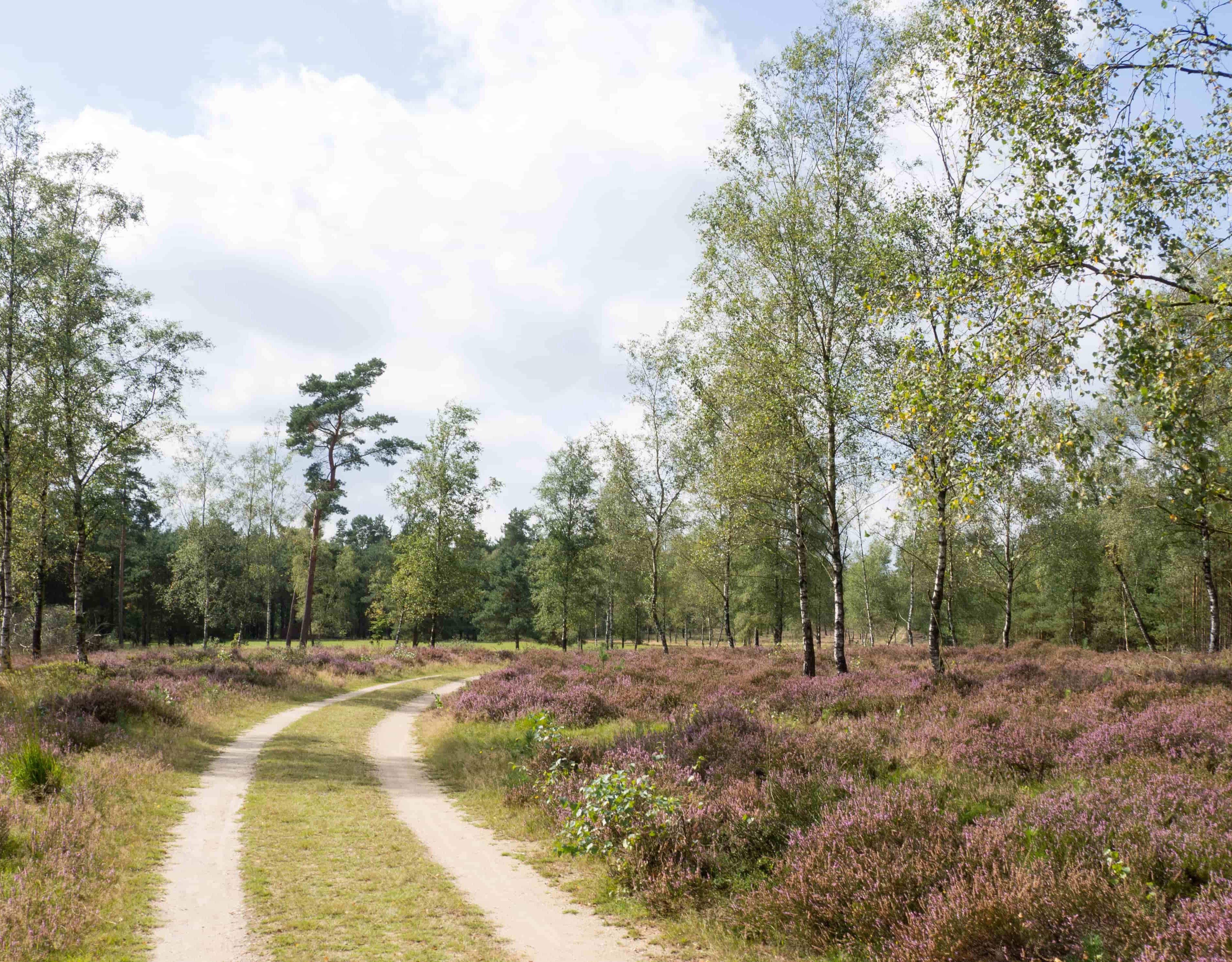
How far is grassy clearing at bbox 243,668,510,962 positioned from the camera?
6.04 meters

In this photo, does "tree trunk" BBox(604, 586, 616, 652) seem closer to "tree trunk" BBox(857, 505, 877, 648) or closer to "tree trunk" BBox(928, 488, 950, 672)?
"tree trunk" BBox(857, 505, 877, 648)

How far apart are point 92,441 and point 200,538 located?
26.1 m

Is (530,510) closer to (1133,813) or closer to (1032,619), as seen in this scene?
(1133,813)

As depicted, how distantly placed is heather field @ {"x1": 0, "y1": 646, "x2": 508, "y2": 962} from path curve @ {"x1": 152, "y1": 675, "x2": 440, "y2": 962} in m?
0.19

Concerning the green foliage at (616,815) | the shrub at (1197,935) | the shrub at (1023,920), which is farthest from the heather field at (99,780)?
the shrub at (1197,935)

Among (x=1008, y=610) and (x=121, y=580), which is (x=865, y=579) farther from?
(x=121, y=580)

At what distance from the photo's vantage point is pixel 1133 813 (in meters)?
6.28

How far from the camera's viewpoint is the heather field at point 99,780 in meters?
6.09

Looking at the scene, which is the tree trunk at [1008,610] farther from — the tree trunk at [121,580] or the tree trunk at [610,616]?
the tree trunk at [121,580]

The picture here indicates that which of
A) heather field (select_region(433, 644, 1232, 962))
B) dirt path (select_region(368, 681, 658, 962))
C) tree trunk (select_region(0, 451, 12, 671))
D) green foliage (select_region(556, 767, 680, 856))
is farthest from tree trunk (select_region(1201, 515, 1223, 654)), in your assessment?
tree trunk (select_region(0, 451, 12, 671))

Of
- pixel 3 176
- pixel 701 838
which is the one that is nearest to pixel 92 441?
pixel 3 176

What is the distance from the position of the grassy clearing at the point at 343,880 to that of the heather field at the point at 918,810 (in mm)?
1734

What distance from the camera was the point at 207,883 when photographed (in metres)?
7.42

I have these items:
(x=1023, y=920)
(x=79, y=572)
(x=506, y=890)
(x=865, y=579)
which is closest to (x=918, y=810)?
(x=1023, y=920)
